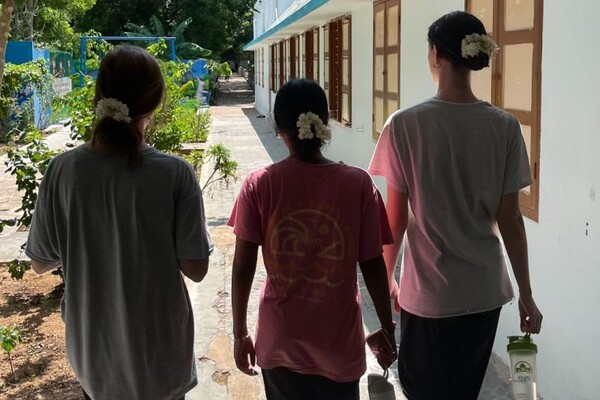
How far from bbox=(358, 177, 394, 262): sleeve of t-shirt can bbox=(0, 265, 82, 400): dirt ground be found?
8.31 ft

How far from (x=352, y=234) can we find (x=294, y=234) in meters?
0.18

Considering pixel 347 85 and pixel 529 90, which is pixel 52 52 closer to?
pixel 347 85

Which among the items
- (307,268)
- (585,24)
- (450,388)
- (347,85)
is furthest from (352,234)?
(347,85)

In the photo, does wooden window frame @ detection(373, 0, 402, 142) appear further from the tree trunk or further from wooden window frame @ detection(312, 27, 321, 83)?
wooden window frame @ detection(312, 27, 321, 83)

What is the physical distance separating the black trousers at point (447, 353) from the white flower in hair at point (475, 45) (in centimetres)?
87

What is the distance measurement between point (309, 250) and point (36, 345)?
335 centimetres

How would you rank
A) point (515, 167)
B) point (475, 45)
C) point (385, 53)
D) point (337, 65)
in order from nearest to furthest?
point (475, 45) < point (515, 167) < point (385, 53) < point (337, 65)

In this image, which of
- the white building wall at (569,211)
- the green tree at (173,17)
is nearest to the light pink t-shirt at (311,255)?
the white building wall at (569,211)

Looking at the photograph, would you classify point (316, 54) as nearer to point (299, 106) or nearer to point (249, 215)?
point (299, 106)

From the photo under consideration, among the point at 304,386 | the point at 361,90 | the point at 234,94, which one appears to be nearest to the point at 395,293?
the point at 304,386

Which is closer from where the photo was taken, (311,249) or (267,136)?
(311,249)

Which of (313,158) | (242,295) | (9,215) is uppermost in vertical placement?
(313,158)

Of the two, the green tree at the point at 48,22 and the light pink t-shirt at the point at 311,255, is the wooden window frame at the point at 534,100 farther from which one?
the green tree at the point at 48,22

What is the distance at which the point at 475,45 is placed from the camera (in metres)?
2.41
